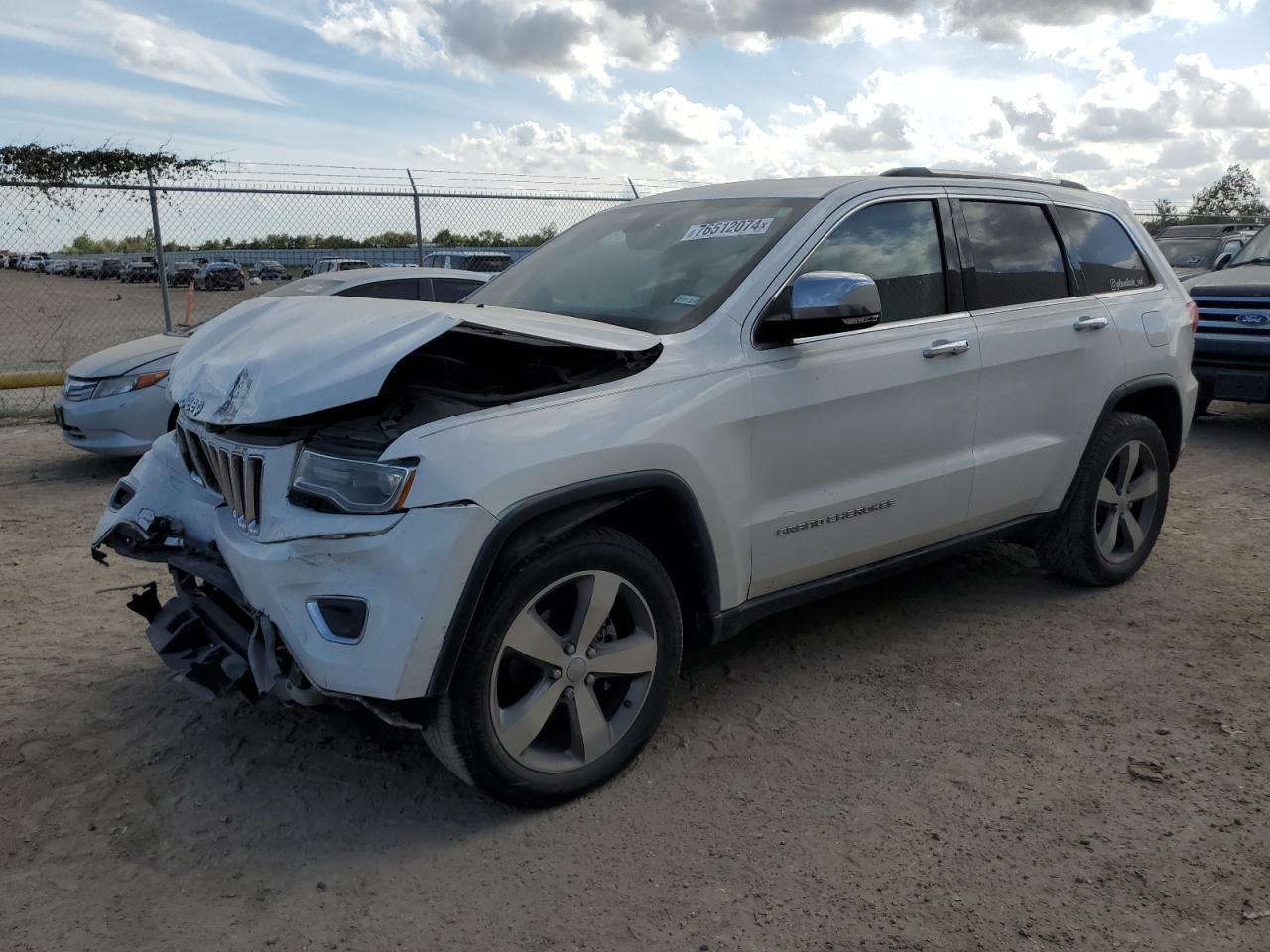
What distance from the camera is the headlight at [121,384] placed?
7469mm

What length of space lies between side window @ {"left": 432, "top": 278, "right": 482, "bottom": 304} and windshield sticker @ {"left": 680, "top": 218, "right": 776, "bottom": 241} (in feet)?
15.4

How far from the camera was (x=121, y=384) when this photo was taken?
7.49 metres

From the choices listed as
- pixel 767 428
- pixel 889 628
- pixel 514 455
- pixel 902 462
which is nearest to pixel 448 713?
pixel 514 455

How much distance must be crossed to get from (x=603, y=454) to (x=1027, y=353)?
2.15m

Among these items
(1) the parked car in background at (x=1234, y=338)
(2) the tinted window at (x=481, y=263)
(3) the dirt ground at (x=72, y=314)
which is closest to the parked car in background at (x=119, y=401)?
(1) the parked car in background at (x=1234, y=338)

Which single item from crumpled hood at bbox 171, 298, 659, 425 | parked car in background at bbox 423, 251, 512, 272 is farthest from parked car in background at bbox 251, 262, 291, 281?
crumpled hood at bbox 171, 298, 659, 425

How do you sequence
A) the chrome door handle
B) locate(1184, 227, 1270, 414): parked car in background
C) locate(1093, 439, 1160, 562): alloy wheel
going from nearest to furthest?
the chrome door handle < locate(1093, 439, 1160, 562): alloy wheel < locate(1184, 227, 1270, 414): parked car in background

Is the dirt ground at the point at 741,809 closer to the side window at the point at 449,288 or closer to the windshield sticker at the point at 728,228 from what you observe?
the windshield sticker at the point at 728,228

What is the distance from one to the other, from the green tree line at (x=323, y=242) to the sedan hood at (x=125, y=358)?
4.27 meters

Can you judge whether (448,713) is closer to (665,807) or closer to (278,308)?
(665,807)

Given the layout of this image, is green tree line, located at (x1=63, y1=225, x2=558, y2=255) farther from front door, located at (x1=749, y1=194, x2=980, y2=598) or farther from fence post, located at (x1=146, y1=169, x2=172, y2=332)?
front door, located at (x1=749, y1=194, x2=980, y2=598)

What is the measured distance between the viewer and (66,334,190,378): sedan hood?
7492mm

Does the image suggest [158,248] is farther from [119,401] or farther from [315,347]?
[315,347]

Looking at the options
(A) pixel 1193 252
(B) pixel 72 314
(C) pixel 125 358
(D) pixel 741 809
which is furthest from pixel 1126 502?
(B) pixel 72 314
